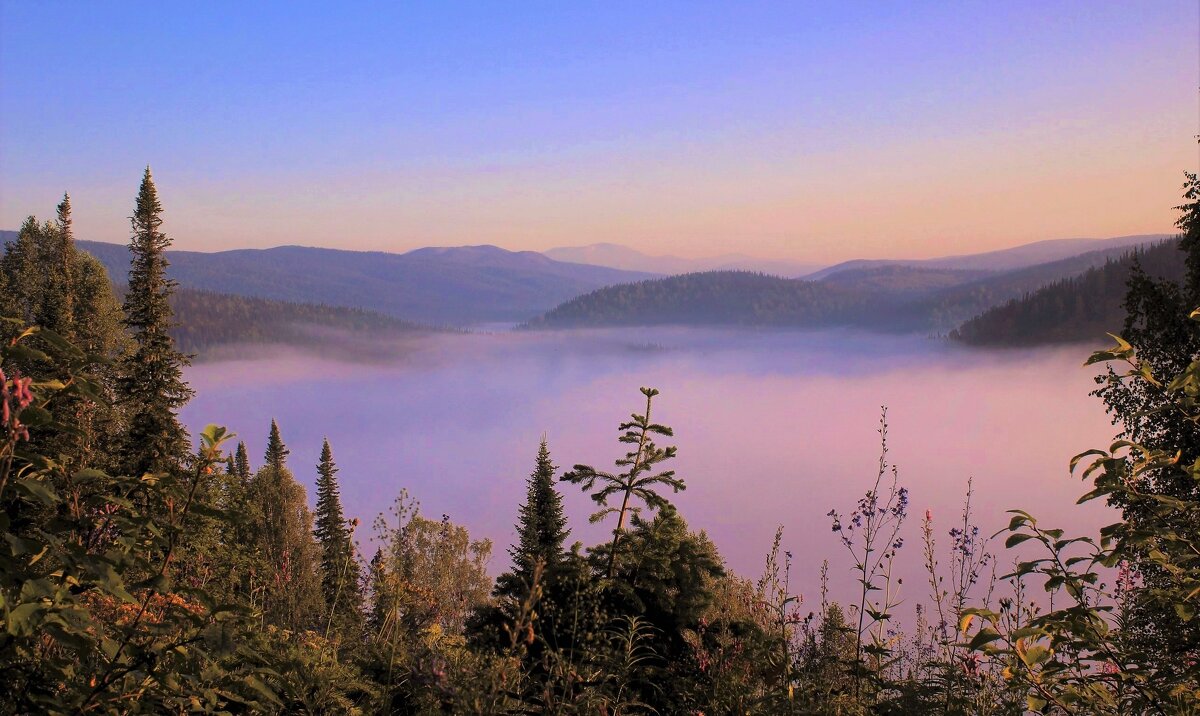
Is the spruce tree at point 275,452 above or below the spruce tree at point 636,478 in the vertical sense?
below

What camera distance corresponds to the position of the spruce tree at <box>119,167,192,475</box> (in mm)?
27562

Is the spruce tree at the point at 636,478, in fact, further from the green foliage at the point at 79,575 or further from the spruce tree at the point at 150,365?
the spruce tree at the point at 150,365

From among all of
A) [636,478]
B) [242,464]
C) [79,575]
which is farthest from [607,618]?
[242,464]

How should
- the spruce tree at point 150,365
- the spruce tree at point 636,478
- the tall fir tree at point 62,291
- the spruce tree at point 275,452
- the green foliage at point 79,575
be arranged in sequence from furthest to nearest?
the spruce tree at point 275,452, the tall fir tree at point 62,291, the spruce tree at point 150,365, the spruce tree at point 636,478, the green foliage at point 79,575

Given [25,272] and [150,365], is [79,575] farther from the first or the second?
[25,272]

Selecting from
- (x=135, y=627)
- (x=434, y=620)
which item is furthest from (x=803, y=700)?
(x=135, y=627)

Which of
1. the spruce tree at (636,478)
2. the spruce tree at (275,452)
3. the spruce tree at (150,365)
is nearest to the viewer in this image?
the spruce tree at (636,478)

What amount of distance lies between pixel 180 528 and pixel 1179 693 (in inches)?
158

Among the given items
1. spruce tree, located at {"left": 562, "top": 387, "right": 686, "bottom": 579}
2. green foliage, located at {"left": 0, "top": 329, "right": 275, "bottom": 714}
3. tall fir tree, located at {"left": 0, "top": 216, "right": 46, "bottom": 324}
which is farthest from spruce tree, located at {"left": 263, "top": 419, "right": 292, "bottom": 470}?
green foliage, located at {"left": 0, "top": 329, "right": 275, "bottom": 714}

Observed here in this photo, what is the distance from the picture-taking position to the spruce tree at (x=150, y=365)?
2756 cm

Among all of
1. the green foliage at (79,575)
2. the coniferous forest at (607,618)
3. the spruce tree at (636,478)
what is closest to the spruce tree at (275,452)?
the coniferous forest at (607,618)

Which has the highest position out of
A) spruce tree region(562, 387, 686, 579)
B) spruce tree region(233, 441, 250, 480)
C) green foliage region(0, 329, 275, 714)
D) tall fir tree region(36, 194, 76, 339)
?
tall fir tree region(36, 194, 76, 339)

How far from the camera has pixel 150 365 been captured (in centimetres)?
2781

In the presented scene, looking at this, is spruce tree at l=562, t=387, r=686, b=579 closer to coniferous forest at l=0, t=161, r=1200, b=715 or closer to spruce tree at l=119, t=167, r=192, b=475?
coniferous forest at l=0, t=161, r=1200, b=715
